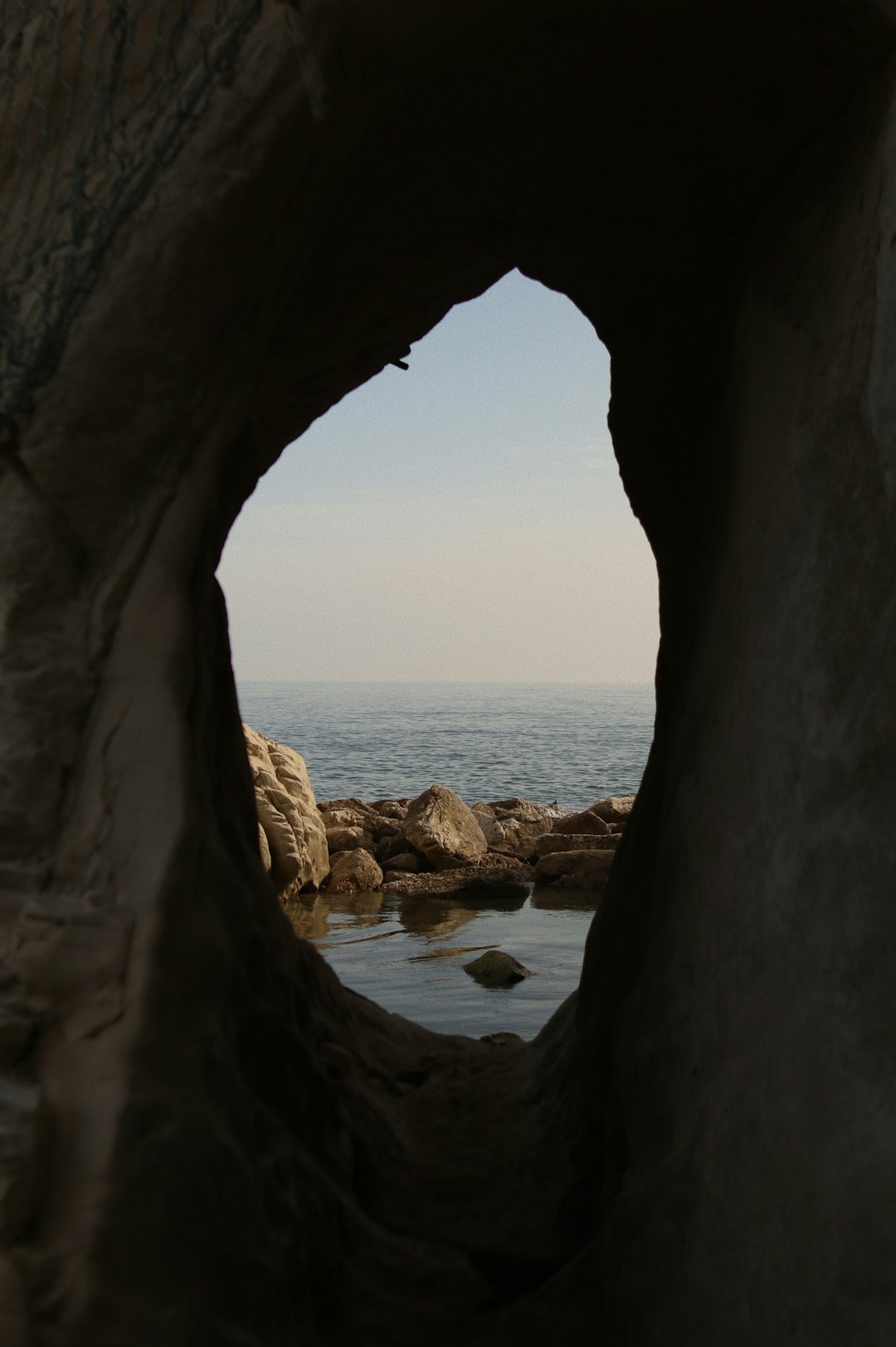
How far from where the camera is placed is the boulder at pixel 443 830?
10125 mm

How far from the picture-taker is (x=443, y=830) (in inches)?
404

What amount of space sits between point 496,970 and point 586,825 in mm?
5483

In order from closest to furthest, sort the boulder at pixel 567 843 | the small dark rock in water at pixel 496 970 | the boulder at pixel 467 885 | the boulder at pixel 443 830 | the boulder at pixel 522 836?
the small dark rock in water at pixel 496 970, the boulder at pixel 467 885, the boulder at pixel 443 830, the boulder at pixel 567 843, the boulder at pixel 522 836

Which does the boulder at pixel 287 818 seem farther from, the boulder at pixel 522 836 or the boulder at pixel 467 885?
the boulder at pixel 522 836

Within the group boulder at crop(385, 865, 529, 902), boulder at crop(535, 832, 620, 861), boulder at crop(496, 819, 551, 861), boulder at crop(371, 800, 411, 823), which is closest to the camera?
boulder at crop(385, 865, 529, 902)

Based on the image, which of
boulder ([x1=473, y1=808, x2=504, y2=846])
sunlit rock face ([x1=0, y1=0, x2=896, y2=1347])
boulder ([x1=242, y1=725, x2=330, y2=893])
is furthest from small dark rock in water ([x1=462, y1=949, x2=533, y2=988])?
boulder ([x1=473, y1=808, x2=504, y2=846])

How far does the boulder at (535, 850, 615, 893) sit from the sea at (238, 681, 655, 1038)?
0.61ft

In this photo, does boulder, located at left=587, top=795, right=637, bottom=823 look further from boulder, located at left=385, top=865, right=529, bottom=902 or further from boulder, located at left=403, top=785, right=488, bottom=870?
boulder, located at left=385, top=865, right=529, bottom=902

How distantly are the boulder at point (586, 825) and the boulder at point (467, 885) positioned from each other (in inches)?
75.5

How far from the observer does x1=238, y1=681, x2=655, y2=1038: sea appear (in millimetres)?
5988

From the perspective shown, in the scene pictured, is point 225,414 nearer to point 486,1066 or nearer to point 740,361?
point 740,361

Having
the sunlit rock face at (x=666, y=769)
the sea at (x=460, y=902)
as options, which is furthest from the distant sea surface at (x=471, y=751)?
the sunlit rock face at (x=666, y=769)

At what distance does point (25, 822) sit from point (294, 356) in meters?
1.89

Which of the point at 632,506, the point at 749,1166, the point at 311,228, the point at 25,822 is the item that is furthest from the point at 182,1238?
the point at 632,506
